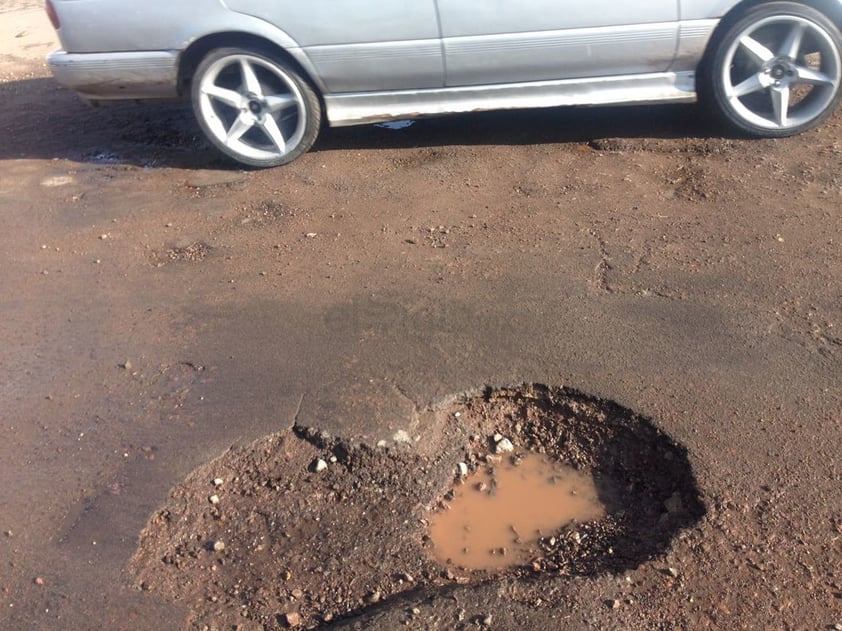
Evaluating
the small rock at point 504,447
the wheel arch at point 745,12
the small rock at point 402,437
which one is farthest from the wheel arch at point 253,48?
the small rock at point 504,447

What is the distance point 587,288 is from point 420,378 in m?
1.03

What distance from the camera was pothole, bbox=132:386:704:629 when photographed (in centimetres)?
271

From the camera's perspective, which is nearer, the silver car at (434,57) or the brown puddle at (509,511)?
the brown puddle at (509,511)

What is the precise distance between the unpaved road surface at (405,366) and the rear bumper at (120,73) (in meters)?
0.58

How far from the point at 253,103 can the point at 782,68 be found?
339 centimetres

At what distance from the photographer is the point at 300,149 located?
5.64 m

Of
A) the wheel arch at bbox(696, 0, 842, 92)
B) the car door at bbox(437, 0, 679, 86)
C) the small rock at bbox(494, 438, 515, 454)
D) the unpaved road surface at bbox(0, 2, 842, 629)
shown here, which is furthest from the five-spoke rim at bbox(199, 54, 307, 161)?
the small rock at bbox(494, 438, 515, 454)

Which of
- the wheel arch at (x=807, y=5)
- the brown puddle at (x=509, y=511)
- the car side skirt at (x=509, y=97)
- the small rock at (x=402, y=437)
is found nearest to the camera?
the brown puddle at (x=509, y=511)

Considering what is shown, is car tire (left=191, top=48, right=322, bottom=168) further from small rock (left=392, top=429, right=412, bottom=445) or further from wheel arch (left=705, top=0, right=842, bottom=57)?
small rock (left=392, top=429, right=412, bottom=445)

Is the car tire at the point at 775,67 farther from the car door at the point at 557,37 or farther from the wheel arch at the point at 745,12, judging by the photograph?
the car door at the point at 557,37

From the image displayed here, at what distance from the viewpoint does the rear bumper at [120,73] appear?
5.50 m

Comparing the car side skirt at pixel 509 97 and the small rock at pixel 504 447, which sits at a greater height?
the car side skirt at pixel 509 97

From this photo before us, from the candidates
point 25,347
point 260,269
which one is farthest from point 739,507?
point 25,347

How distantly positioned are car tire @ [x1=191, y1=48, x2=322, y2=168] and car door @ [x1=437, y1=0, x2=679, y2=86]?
104 centimetres
